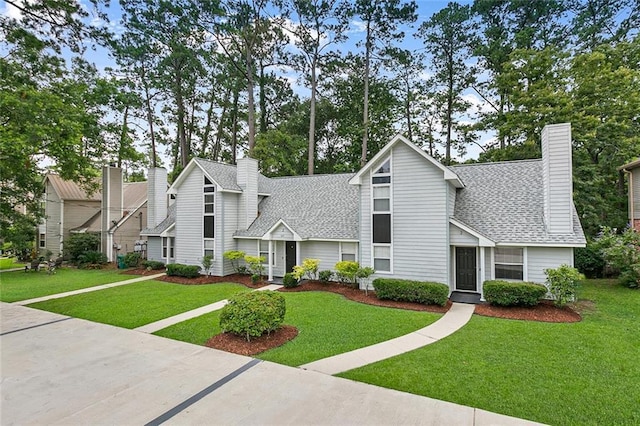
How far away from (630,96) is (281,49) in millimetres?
25177

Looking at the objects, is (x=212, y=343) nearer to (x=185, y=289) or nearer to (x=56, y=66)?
(x=185, y=289)

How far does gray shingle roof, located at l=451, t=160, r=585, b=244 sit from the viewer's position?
12.1 m

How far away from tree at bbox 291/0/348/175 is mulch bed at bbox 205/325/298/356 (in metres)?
19.1

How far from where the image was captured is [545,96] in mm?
18938

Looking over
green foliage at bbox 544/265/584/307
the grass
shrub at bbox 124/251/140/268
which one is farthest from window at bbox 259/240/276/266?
green foliage at bbox 544/265/584/307

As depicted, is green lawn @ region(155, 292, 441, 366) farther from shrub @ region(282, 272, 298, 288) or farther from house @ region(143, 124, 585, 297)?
house @ region(143, 124, 585, 297)

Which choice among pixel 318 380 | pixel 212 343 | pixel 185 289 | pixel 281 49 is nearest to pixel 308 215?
pixel 185 289

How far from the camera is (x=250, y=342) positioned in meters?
8.06

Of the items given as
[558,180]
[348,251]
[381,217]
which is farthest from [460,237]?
[348,251]

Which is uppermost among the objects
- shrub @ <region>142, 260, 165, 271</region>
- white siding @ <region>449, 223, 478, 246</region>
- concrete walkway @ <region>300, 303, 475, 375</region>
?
white siding @ <region>449, 223, 478, 246</region>

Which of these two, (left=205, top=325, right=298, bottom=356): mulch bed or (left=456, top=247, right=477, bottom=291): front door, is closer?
(left=205, top=325, right=298, bottom=356): mulch bed

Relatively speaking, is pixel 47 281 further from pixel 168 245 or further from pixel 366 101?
pixel 366 101

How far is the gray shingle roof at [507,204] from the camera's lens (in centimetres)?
1213

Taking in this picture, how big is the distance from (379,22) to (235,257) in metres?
22.2
